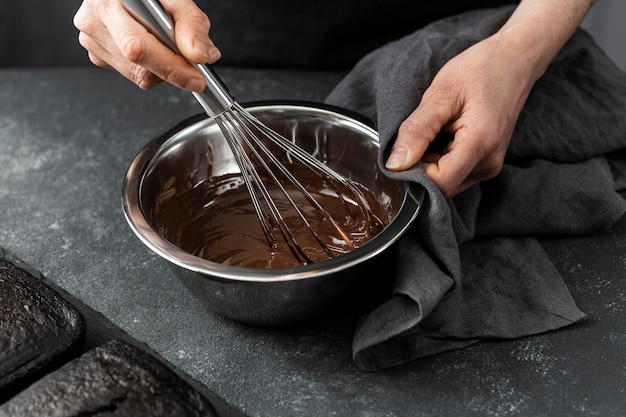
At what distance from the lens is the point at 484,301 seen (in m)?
1.14

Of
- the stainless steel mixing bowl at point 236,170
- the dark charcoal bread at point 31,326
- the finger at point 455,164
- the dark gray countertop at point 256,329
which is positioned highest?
the finger at point 455,164

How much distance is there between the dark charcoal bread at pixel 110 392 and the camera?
Answer: 90 cm

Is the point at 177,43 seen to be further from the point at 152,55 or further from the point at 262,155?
the point at 262,155

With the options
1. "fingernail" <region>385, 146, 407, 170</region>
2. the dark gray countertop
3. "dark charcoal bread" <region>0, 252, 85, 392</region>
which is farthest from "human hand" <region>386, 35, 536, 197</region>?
"dark charcoal bread" <region>0, 252, 85, 392</region>

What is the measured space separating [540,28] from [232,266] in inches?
26.5

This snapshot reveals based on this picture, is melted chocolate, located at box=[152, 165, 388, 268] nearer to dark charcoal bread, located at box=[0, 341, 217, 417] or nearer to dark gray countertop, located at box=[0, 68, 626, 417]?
dark gray countertop, located at box=[0, 68, 626, 417]

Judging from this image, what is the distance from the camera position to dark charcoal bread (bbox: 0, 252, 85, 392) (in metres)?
0.99

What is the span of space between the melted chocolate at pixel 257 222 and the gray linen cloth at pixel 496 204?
10cm

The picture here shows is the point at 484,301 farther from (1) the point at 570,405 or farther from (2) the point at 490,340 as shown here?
(1) the point at 570,405

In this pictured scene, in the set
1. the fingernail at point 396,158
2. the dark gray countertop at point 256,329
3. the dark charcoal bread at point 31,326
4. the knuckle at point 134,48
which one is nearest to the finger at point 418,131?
the fingernail at point 396,158

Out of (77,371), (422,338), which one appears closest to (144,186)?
(77,371)

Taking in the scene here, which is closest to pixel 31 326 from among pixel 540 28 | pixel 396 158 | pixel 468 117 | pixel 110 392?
pixel 110 392

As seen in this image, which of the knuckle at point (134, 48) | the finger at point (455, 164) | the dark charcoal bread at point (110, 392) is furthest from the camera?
the finger at point (455, 164)

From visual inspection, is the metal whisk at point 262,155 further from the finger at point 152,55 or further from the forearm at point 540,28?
the forearm at point 540,28
